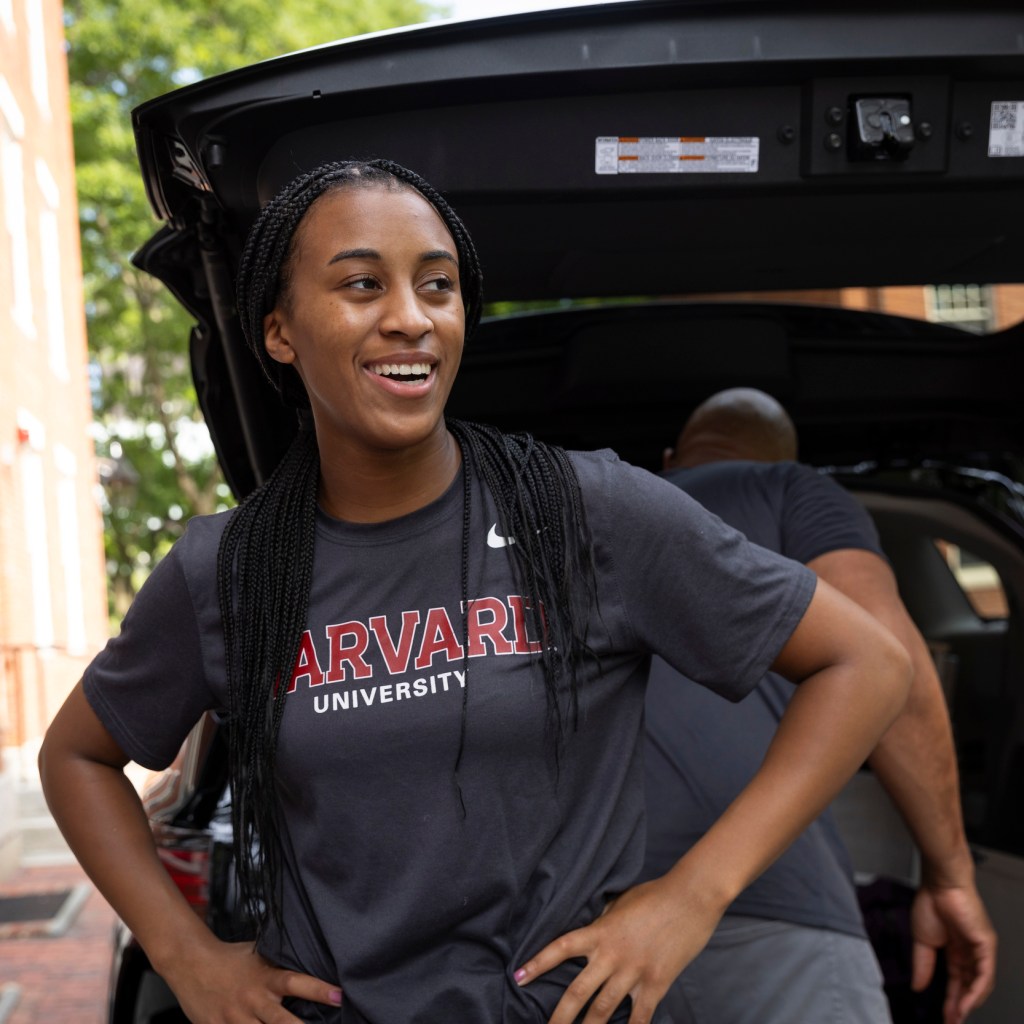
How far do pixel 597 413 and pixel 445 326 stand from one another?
176 cm

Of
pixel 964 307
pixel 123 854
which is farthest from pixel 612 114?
pixel 964 307

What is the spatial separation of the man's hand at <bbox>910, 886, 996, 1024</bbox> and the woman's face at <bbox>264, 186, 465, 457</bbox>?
138 cm

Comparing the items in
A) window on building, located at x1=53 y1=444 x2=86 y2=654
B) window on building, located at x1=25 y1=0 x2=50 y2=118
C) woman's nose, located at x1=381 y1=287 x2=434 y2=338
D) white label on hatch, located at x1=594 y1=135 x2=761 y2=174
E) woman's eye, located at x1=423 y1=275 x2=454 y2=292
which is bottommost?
window on building, located at x1=53 y1=444 x2=86 y2=654

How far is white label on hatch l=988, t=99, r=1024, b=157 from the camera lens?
80.2 inches

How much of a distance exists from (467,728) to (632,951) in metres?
0.35

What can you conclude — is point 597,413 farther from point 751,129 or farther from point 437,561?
point 437,561

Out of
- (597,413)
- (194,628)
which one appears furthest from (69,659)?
(194,628)

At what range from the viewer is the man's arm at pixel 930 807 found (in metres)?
2.52

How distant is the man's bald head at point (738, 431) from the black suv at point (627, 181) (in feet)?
0.63

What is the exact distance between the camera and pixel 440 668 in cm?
177

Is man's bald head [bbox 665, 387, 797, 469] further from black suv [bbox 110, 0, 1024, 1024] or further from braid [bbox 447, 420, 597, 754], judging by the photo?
braid [bbox 447, 420, 597, 754]

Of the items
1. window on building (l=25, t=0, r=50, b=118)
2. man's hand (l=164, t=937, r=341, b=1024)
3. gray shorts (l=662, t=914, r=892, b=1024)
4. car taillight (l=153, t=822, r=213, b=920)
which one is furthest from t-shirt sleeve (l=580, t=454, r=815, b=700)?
window on building (l=25, t=0, r=50, b=118)

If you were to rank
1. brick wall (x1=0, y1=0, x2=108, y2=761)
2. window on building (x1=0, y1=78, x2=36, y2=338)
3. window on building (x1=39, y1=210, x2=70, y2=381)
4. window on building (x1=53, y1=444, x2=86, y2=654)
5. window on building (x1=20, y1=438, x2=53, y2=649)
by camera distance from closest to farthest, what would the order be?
brick wall (x1=0, y1=0, x2=108, y2=761), window on building (x1=0, y1=78, x2=36, y2=338), window on building (x1=20, y1=438, x2=53, y2=649), window on building (x1=39, y1=210, x2=70, y2=381), window on building (x1=53, y1=444, x2=86, y2=654)

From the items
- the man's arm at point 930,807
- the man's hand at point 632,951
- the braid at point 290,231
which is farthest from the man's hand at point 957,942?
the braid at point 290,231
